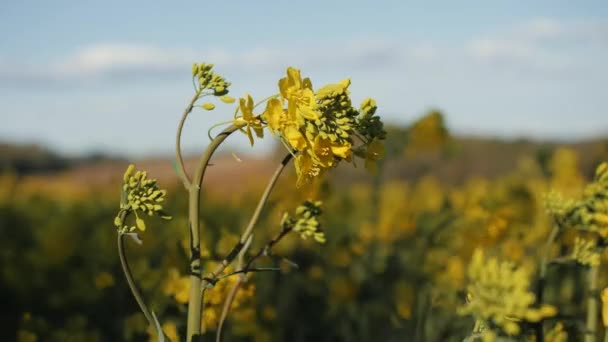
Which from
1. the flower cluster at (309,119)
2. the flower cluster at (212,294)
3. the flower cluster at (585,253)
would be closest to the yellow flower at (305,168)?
the flower cluster at (309,119)

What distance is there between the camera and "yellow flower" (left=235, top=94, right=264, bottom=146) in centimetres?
227

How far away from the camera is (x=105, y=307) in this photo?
6035 millimetres

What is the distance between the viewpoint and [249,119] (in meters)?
2.28

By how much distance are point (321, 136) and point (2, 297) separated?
5.47 metres

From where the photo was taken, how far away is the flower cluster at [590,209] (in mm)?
3174

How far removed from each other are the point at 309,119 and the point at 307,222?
68 cm

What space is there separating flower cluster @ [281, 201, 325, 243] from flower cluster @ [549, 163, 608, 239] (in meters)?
1.16

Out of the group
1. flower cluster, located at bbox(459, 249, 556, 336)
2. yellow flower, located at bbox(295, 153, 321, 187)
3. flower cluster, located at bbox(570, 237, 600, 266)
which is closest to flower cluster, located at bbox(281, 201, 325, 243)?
yellow flower, located at bbox(295, 153, 321, 187)

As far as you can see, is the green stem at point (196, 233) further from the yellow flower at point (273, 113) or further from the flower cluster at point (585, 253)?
the flower cluster at point (585, 253)

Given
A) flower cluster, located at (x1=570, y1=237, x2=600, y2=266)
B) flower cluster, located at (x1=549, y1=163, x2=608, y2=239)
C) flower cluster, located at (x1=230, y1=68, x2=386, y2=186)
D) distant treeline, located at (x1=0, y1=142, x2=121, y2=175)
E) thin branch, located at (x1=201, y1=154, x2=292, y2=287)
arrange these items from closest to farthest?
flower cluster, located at (x1=230, y1=68, x2=386, y2=186) → thin branch, located at (x1=201, y1=154, x2=292, y2=287) → flower cluster, located at (x1=570, y1=237, x2=600, y2=266) → flower cluster, located at (x1=549, y1=163, x2=608, y2=239) → distant treeline, located at (x1=0, y1=142, x2=121, y2=175)

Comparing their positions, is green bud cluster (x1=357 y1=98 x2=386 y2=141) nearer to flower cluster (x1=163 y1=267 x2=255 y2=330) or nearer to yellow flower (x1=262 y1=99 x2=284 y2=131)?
yellow flower (x1=262 y1=99 x2=284 y2=131)

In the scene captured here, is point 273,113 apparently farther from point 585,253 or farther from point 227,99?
point 585,253

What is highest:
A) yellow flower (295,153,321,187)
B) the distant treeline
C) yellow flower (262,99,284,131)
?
the distant treeline

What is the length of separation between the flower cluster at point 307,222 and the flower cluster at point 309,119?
1.65 feet
